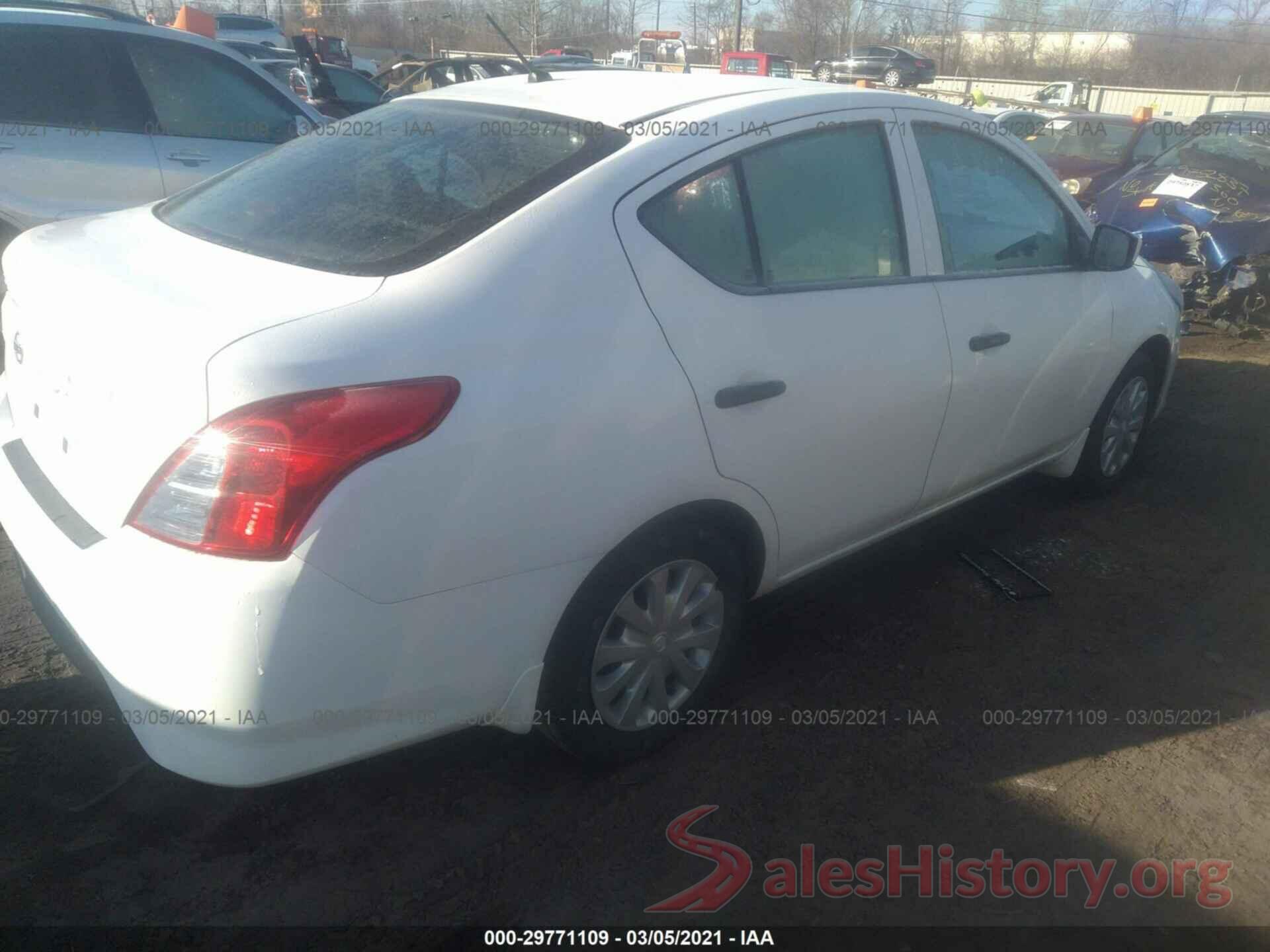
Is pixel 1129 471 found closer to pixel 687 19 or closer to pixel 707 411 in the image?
pixel 707 411

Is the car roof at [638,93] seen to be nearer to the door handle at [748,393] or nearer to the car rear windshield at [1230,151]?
the door handle at [748,393]

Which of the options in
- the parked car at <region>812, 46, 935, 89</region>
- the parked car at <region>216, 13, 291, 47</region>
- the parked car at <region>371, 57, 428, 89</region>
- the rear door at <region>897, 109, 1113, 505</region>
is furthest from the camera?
the parked car at <region>216, 13, 291, 47</region>

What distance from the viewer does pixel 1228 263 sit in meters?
7.36

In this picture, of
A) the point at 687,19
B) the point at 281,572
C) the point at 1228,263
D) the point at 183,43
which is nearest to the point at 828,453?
the point at 281,572

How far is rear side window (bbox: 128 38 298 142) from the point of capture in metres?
5.54

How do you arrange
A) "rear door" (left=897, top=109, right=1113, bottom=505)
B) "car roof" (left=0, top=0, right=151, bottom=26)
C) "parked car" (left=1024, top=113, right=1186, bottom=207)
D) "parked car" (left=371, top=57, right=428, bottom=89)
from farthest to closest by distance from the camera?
"parked car" (left=371, top=57, right=428, bottom=89) → "parked car" (left=1024, top=113, right=1186, bottom=207) → "car roof" (left=0, top=0, right=151, bottom=26) → "rear door" (left=897, top=109, right=1113, bottom=505)

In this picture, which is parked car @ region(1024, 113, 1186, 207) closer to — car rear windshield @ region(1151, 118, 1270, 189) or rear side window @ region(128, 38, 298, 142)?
car rear windshield @ region(1151, 118, 1270, 189)

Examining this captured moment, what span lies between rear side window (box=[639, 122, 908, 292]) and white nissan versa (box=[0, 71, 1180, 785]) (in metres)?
0.01

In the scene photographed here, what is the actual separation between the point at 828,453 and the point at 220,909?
190cm

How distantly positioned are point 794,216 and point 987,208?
1.03 meters

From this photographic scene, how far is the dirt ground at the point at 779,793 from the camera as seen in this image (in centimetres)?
229

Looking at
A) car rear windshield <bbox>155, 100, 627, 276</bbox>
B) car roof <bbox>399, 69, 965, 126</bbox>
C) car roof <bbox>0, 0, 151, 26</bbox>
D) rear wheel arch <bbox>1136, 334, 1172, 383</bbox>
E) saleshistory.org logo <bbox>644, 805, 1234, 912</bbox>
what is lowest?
saleshistory.org logo <bbox>644, 805, 1234, 912</bbox>

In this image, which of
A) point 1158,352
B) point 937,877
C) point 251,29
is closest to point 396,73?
point 251,29

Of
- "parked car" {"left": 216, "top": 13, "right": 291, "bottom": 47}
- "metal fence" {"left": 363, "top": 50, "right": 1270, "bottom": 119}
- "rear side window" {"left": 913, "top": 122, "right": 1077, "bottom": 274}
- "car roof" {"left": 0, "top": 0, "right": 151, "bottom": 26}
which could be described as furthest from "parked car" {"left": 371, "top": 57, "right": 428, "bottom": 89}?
"rear side window" {"left": 913, "top": 122, "right": 1077, "bottom": 274}
